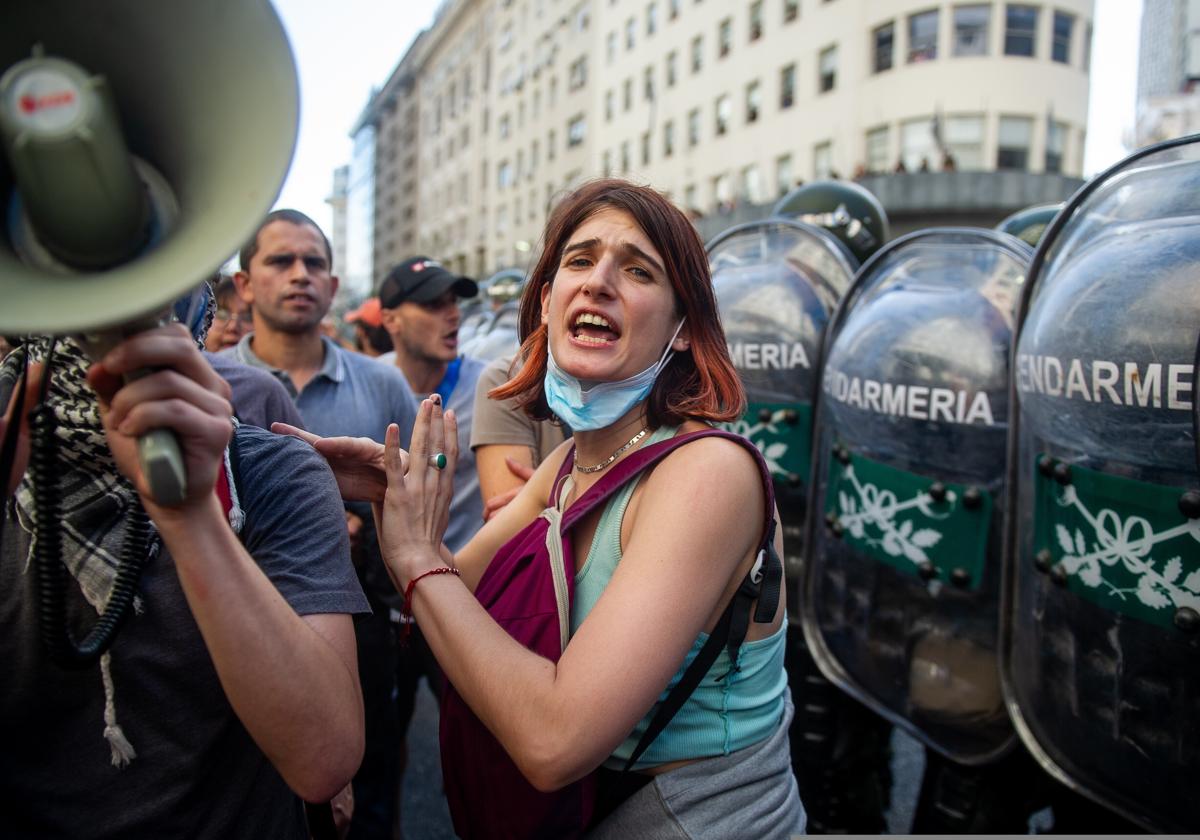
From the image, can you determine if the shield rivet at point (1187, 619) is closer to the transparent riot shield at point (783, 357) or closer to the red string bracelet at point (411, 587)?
the red string bracelet at point (411, 587)

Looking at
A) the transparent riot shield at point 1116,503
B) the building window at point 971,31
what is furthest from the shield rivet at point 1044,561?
the building window at point 971,31

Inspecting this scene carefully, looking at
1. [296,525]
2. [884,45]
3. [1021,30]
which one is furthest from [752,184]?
[296,525]

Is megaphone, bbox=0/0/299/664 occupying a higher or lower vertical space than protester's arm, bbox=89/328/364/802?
higher

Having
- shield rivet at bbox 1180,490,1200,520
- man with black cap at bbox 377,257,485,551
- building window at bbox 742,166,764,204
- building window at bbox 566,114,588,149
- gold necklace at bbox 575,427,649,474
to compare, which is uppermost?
building window at bbox 566,114,588,149

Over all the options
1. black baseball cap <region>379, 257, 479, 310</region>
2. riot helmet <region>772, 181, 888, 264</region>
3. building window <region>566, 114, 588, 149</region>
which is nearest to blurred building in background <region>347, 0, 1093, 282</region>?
building window <region>566, 114, 588, 149</region>

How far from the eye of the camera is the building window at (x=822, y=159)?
24203 mm

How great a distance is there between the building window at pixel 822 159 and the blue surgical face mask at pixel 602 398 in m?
24.2

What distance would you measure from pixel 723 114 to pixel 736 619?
29.0m

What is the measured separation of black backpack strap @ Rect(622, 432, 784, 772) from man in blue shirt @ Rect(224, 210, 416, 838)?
67.6 inches

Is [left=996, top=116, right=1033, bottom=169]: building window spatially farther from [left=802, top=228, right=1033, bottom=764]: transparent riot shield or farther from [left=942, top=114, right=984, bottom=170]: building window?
[left=802, top=228, right=1033, bottom=764]: transparent riot shield

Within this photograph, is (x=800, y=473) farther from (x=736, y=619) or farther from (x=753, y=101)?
(x=753, y=101)

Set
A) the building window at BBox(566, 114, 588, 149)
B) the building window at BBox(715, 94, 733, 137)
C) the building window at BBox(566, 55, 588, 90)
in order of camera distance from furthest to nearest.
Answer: the building window at BBox(566, 114, 588, 149) → the building window at BBox(566, 55, 588, 90) → the building window at BBox(715, 94, 733, 137)

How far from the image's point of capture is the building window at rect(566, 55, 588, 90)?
3719cm

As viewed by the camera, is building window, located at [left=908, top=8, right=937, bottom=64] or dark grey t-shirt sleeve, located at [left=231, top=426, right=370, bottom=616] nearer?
dark grey t-shirt sleeve, located at [left=231, top=426, right=370, bottom=616]
